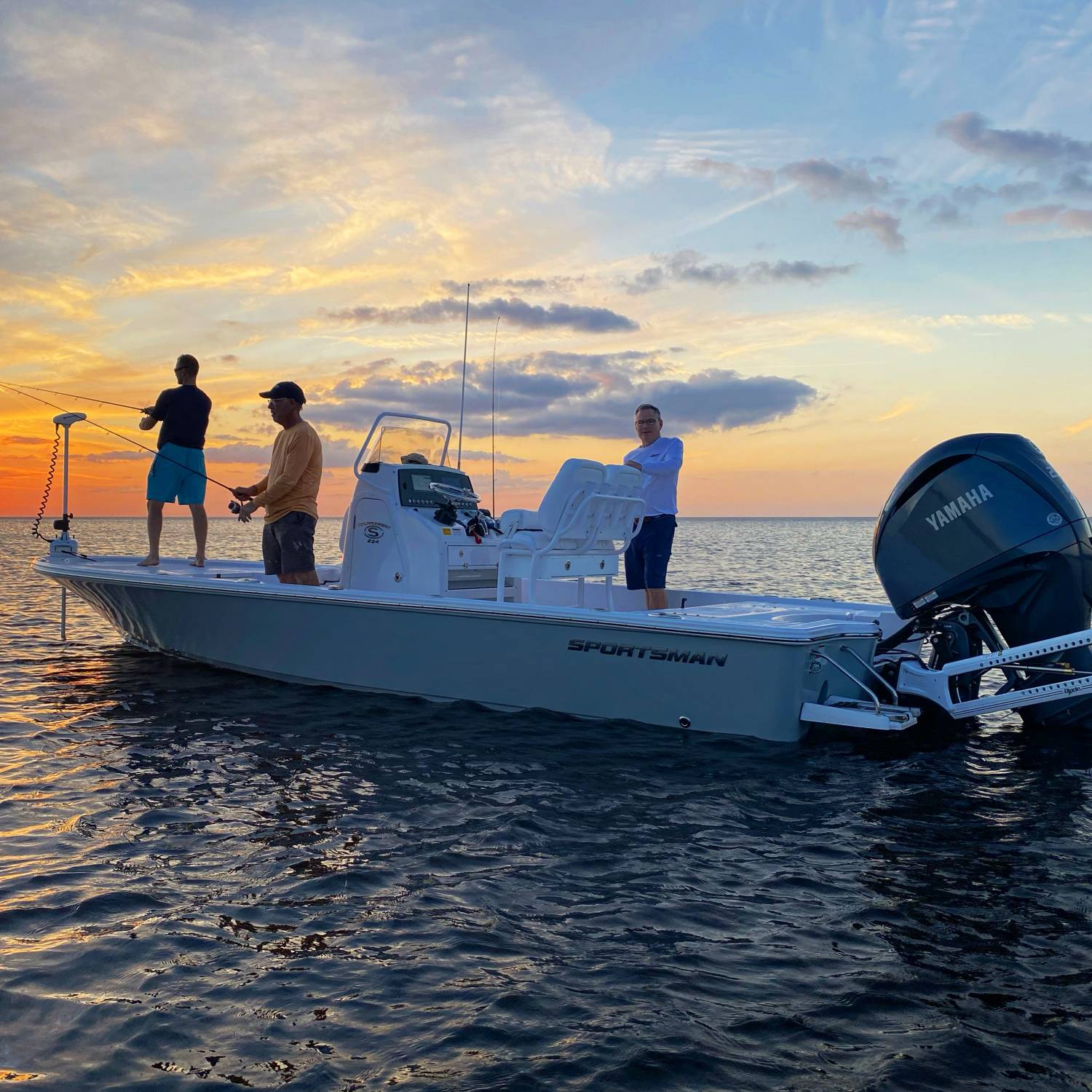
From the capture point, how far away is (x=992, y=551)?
5.75m

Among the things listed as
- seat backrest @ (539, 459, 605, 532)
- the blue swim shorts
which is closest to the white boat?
seat backrest @ (539, 459, 605, 532)

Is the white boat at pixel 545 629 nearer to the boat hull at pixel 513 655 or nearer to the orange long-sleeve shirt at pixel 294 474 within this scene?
the boat hull at pixel 513 655

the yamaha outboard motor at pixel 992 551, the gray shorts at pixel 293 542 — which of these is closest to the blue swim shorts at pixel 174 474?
the gray shorts at pixel 293 542

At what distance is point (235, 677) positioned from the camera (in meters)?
8.59

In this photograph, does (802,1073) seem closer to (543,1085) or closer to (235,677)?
(543,1085)

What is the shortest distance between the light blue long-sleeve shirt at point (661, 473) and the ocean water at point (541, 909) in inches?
86.4

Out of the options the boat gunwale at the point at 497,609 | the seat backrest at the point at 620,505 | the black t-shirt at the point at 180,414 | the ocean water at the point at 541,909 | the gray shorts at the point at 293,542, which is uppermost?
the black t-shirt at the point at 180,414

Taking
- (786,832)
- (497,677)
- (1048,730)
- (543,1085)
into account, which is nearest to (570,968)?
(543,1085)

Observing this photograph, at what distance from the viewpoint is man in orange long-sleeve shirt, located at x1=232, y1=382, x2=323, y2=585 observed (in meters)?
7.72

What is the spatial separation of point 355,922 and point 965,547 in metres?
4.12

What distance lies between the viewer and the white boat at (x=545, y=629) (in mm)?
5965

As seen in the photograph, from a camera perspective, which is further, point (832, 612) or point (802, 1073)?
point (832, 612)

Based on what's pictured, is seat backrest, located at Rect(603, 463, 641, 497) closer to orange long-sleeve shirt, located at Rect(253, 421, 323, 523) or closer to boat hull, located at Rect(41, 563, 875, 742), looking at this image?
boat hull, located at Rect(41, 563, 875, 742)

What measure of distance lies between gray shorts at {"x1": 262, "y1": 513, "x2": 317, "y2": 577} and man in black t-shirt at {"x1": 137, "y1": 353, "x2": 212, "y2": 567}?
126 centimetres
